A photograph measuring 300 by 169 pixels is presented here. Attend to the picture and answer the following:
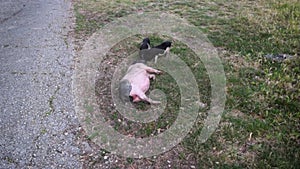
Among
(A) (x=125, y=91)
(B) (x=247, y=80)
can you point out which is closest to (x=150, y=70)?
(A) (x=125, y=91)

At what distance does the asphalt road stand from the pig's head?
381mm

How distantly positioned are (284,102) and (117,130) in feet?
4.11

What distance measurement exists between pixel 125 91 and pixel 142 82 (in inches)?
6.8

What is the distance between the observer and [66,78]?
2.62 m

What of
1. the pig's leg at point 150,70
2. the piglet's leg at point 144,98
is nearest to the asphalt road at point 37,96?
the piglet's leg at point 144,98

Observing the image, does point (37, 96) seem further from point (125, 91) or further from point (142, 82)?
point (142, 82)

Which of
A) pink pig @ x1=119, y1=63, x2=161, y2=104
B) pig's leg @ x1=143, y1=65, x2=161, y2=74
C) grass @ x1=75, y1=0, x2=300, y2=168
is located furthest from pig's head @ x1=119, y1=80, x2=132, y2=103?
pig's leg @ x1=143, y1=65, x2=161, y2=74

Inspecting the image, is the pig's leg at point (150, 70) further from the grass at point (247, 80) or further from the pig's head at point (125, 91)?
the pig's head at point (125, 91)

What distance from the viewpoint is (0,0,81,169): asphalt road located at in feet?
5.82

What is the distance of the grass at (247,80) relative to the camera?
5.75 feet

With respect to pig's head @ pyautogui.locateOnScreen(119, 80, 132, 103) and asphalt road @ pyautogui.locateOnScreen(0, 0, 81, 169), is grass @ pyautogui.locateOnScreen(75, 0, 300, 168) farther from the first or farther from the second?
asphalt road @ pyautogui.locateOnScreen(0, 0, 81, 169)

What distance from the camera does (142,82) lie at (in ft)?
7.57

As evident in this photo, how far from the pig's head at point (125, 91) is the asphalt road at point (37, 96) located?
381 millimetres

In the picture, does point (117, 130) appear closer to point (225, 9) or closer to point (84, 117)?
point (84, 117)
